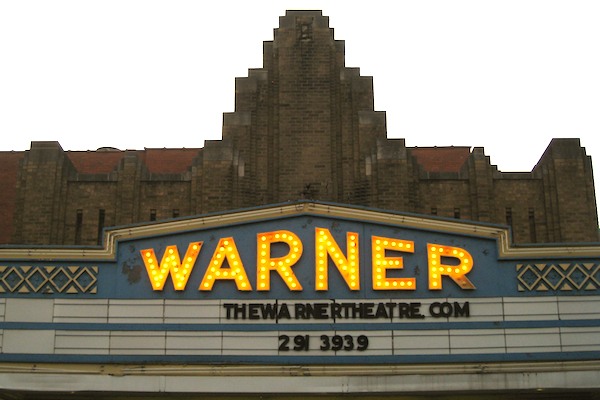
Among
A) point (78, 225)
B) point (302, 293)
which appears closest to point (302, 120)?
point (78, 225)

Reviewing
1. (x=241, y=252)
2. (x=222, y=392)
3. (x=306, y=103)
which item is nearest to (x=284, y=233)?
(x=241, y=252)

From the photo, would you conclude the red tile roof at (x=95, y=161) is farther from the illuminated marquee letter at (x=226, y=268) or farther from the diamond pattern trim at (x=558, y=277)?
the diamond pattern trim at (x=558, y=277)

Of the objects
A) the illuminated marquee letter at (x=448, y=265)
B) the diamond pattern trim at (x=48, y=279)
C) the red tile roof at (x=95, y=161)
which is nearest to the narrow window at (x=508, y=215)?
the illuminated marquee letter at (x=448, y=265)

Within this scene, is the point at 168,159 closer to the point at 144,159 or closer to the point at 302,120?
the point at 144,159

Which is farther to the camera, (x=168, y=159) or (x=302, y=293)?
(x=168, y=159)

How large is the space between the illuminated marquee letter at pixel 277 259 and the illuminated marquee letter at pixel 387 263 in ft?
6.04

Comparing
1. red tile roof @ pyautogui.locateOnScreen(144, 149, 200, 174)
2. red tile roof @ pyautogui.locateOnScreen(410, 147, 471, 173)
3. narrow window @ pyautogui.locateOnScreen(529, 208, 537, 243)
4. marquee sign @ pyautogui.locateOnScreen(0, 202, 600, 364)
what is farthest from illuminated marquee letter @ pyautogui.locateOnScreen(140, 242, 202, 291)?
red tile roof @ pyautogui.locateOnScreen(410, 147, 471, 173)

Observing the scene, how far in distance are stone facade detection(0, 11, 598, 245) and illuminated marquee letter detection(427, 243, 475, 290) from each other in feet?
21.7

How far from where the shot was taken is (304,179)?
28047 mm

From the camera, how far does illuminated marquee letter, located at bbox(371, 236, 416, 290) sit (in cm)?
2009

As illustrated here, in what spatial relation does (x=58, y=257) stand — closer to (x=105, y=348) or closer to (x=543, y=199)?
(x=105, y=348)

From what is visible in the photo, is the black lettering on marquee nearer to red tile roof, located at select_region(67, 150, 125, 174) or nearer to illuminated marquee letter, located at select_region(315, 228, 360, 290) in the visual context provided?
illuminated marquee letter, located at select_region(315, 228, 360, 290)

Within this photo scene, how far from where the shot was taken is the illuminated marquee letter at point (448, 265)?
20.1 metres

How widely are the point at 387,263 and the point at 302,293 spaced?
2179mm
